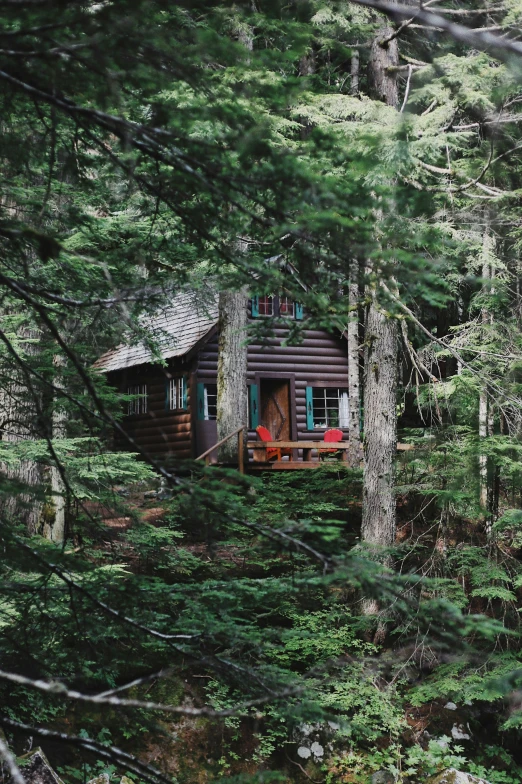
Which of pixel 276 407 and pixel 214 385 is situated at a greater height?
pixel 214 385

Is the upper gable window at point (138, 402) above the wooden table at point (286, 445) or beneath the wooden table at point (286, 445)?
above

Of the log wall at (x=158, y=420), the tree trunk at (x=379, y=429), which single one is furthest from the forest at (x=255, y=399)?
the log wall at (x=158, y=420)

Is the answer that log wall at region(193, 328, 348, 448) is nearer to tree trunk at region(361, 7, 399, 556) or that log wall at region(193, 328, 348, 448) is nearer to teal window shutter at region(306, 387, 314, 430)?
teal window shutter at region(306, 387, 314, 430)

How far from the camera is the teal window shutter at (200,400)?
62.0 ft

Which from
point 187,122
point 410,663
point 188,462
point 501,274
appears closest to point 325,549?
point 188,462

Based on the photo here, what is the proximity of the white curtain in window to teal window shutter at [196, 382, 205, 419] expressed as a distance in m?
4.26

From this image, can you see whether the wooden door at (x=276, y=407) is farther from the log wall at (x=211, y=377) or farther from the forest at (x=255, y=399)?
the log wall at (x=211, y=377)

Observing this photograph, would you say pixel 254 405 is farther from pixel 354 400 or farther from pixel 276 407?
pixel 354 400

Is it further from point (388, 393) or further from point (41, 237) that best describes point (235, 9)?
point (388, 393)

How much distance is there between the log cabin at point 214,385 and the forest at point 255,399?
95 mm

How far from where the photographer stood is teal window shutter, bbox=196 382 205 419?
18891mm

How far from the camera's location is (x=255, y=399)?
782 inches

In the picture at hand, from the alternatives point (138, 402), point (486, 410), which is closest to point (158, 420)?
point (138, 402)

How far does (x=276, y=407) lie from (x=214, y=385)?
239 cm
